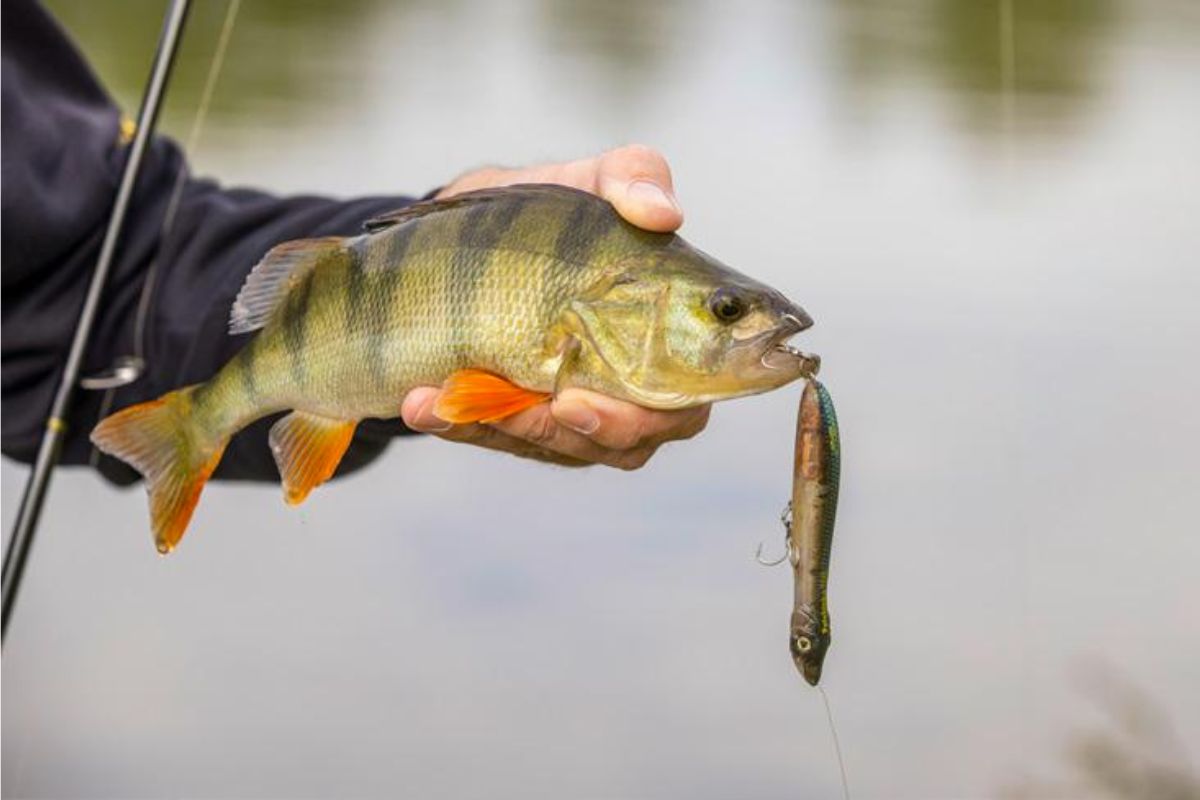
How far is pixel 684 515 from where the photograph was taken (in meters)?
4.64

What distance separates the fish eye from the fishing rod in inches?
41.6

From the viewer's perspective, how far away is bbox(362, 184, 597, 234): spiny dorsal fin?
64.0 inches

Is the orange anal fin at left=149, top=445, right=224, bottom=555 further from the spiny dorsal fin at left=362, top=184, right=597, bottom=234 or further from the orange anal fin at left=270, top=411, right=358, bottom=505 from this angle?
the spiny dorsal fin at left=362, top=184, right=597, bottom=234

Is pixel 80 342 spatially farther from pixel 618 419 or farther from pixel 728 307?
pixel 728 307

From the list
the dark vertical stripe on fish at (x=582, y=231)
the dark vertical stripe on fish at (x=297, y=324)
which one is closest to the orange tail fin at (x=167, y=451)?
the dark vertical stripe on fish at (x=297, y=324)

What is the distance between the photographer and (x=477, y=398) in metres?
1.60

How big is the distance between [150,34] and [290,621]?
3906mm

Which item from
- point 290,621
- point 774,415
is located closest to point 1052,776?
point 774,415

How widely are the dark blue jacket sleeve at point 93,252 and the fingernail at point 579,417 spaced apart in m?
0.67

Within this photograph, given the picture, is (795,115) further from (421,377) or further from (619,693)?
(421,377)

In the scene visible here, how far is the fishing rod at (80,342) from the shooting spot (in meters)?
2.27

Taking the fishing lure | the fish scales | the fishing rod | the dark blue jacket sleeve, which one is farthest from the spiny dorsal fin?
the fishing rod

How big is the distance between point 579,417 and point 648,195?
208 millimetres

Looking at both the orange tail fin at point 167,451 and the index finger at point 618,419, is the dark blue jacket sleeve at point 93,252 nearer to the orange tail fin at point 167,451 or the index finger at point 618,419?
the orange tail fin at point 167,451
